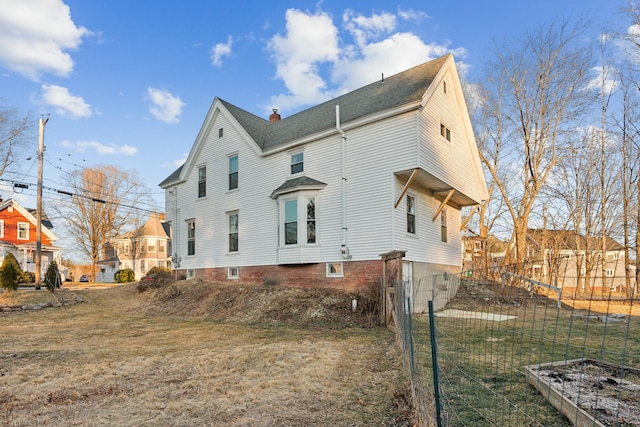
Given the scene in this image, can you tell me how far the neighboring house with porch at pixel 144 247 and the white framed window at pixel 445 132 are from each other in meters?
34.4

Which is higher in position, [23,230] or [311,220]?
[23,230]

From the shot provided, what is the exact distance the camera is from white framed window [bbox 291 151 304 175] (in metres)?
15.5

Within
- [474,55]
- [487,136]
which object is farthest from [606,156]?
[474,55]

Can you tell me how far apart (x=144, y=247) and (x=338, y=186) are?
3431 centimetres

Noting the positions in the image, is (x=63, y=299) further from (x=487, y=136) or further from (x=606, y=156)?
(x=606, y=156)

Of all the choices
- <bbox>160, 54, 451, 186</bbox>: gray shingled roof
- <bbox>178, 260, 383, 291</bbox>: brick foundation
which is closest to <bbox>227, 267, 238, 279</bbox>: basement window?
<bbox>178, 260, 383, 291</bbox>: brick foundation

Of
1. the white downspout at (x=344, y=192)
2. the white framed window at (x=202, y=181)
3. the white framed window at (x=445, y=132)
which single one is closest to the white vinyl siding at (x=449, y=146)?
the white framed window at (x=445, y=132)

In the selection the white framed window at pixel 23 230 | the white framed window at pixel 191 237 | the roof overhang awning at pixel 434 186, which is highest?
the roof overhang awning at pixel 434 186

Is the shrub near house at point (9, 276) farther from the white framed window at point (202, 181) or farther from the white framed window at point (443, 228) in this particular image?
the white framed window at point (443, 228)

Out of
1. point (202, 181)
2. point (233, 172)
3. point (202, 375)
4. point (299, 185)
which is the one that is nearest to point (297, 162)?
point (299, 185)

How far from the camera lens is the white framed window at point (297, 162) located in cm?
1549

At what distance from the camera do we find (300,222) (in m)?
14.6

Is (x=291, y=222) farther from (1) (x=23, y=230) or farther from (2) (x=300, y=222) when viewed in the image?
(1) (x=23, y=230)

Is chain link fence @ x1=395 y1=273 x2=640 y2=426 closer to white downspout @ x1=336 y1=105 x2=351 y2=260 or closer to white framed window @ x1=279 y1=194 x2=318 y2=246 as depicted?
white downspout @ x1=336 y1=105 x2=351 y2=260
